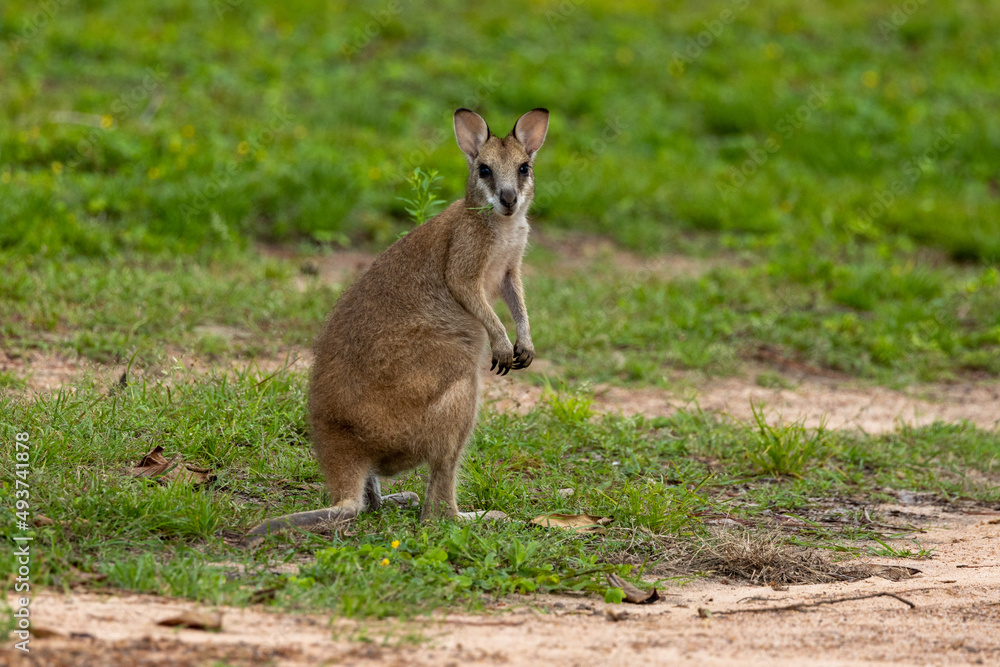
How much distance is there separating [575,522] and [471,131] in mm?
1845

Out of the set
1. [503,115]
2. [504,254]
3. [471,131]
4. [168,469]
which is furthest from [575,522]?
[503,115]

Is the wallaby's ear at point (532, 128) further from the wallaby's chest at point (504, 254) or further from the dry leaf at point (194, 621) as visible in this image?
the dry leaf at point (194, 621)

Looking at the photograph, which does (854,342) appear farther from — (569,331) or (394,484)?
(394,484)

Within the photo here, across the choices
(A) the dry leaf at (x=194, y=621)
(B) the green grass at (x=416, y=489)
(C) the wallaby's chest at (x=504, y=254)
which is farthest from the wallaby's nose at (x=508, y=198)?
(A) the dry leaf at (x=194, y=621)

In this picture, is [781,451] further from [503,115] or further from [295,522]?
[503,115]

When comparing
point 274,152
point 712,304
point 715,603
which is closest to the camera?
point 715,603

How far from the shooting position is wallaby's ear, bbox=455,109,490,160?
5.06 m

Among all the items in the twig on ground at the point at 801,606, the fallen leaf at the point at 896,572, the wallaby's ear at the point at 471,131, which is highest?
the wallaby's ear at the point at 471,131

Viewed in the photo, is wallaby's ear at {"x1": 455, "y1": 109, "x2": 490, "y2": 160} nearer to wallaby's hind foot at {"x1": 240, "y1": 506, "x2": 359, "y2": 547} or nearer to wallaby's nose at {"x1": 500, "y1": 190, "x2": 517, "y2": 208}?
wallaby's nose at {"x1": 500, "y1": 190, "x2": 517, "y2": 208}

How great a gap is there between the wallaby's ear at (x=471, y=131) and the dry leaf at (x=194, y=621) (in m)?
2.60

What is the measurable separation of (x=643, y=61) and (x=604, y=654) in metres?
10.6

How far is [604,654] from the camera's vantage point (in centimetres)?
324

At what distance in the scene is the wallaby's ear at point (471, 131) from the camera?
5.06 meters

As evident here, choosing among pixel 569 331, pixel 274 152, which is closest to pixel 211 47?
pixel 274 152
